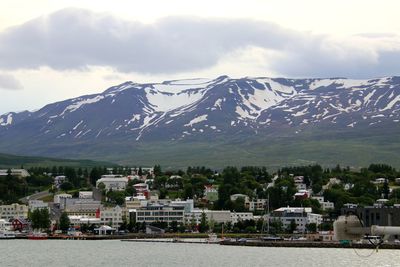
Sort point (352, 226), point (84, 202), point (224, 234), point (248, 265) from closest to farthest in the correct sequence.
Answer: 1. point (352, 226)
2. point (248, 265)
3. point (224, 234)
4. point (84, 202)

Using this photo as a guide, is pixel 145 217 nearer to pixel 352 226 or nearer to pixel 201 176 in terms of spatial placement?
pixel 201 176

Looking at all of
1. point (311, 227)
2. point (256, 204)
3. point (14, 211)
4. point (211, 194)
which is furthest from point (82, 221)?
point (311, 227)

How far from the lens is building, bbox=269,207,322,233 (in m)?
130

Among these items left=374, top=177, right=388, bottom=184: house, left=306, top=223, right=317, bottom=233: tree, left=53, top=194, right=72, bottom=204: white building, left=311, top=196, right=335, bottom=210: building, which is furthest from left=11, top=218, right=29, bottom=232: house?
left=374, top=177, right=388, bottom=184: house

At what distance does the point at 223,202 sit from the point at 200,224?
14.4 metres

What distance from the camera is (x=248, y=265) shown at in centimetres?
6159

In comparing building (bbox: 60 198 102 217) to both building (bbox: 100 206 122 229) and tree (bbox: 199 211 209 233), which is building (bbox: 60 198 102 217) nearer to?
building (bbox: 100 206 122 229)

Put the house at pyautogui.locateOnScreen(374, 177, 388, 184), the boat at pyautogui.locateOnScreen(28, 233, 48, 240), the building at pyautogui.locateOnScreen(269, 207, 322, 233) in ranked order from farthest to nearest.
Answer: the house at pyautogui.locateOnScreen(374, 177, 388, 184), the building at pyautogui.locateOnScreen(269, 207, 322, 233), the boat at pyautogui.locateOnScreen(28, 233, 48, 240)

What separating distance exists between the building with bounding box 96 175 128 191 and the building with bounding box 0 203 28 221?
2521 centimetres

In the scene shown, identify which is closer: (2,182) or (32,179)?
(2,182)

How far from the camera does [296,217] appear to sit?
13175 cm

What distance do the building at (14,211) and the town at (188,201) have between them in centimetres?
14

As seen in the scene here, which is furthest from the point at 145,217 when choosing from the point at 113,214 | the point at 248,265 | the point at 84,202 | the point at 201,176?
the point at 248,265

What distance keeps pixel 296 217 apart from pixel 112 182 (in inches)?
1963
